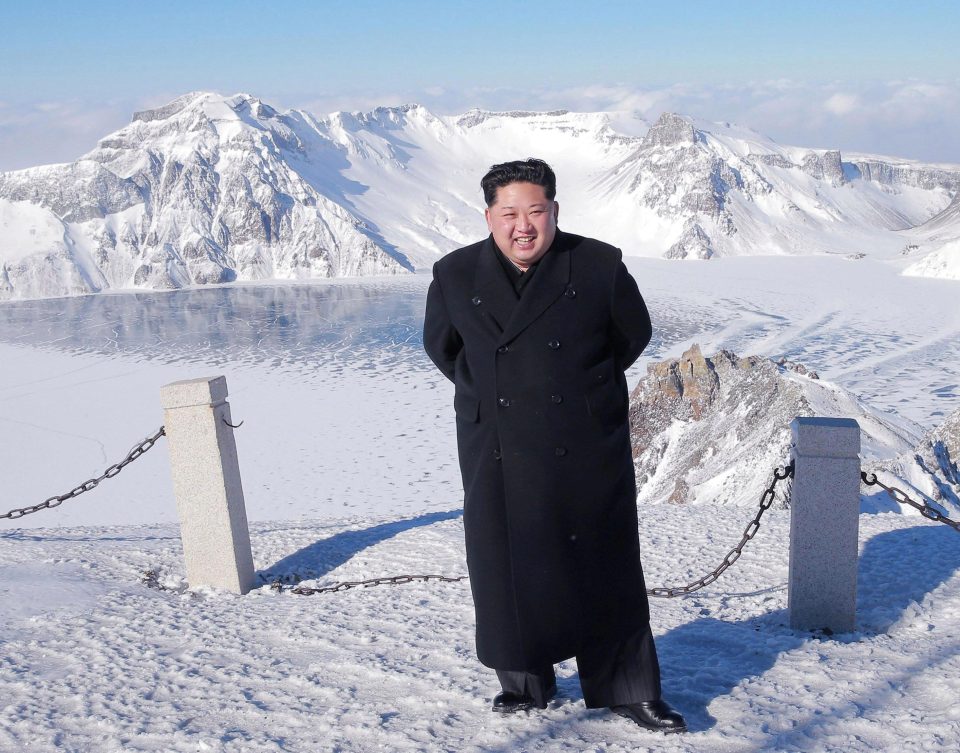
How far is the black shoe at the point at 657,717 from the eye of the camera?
305cm

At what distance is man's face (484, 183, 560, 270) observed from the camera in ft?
9.27

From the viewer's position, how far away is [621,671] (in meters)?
3.09

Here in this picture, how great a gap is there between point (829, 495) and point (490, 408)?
1.99 meters

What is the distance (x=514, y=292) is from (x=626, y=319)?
38 centimetres

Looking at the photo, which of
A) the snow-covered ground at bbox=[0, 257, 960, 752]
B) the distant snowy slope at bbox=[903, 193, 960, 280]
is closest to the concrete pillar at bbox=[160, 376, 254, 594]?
the snow-covered ground at bbox=[0, 257, 960, 752]

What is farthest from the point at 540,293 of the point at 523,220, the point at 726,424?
the point at 726,424

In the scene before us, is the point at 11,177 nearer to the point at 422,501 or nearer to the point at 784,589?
the point at 422,501

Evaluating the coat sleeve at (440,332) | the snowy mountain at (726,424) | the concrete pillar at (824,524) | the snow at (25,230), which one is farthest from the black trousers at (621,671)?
the snow at (25,230)

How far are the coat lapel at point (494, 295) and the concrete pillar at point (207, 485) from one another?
2.97 metres

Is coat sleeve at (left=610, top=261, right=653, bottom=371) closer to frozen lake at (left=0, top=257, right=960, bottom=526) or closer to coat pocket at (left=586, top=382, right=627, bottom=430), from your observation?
coat pocket at (left=586, top=382, right=627, bottom=430)

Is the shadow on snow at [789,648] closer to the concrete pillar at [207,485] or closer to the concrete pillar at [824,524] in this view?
the concrete pillar at [824,524]

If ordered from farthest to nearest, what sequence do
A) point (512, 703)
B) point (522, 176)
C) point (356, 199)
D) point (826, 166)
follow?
point (826, 166), point (356, 199), point (512, 703), point (522, 176)

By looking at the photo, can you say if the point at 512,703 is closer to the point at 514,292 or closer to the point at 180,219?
the point at 514,292

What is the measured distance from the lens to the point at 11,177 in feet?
338
